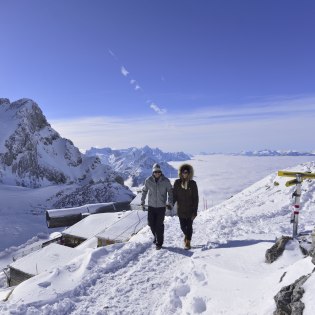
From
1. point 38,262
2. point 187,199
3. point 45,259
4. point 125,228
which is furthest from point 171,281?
point 125,228

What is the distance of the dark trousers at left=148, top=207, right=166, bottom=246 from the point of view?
8.77m

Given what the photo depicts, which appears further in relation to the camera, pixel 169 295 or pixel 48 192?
pixel 48 192

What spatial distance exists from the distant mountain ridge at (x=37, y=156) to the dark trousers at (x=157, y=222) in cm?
6773

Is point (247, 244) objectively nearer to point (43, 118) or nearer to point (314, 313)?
point (314, 313)

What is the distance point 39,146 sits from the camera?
11462 centimetres

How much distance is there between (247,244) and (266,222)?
3.79 meters

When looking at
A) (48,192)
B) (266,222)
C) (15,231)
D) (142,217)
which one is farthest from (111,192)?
(266,222)

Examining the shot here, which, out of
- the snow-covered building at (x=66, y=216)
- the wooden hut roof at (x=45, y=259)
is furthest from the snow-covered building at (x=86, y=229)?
the snow-covered building at (x=66, y=216)

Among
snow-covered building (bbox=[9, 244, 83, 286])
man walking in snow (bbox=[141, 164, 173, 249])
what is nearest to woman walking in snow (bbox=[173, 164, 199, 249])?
man walking in snow (bbox=[141, 164, 173, 249])

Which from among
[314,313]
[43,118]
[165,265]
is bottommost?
[165,265]

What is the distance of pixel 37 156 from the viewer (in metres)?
108

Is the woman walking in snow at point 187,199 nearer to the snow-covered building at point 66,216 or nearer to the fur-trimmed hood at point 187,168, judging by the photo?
the fur-trimmed hood at point 187,168

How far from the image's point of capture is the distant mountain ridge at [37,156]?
9756cm

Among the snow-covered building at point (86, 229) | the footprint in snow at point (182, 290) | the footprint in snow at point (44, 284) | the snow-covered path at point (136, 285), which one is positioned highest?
the footprint in snow at point (182, 290)
